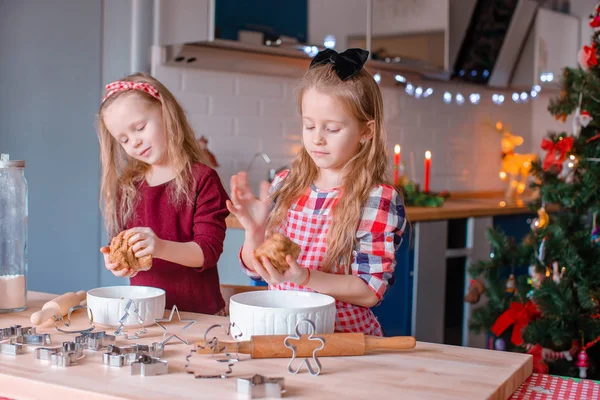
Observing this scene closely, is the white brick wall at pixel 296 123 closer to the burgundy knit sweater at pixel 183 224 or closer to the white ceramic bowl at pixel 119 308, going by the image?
the burgundy knit sweater at pixel 183 224

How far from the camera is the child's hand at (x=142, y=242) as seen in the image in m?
1.31

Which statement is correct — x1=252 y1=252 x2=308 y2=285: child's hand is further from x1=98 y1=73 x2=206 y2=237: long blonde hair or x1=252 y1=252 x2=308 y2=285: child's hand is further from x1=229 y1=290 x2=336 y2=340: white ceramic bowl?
Result: x1=98 y1=73 x2=206 y2=237: long blonde hair

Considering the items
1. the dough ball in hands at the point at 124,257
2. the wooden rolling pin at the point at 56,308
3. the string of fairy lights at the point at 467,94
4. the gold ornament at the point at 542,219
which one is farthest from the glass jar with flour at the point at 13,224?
the string of fairy lights at the point at 467,94

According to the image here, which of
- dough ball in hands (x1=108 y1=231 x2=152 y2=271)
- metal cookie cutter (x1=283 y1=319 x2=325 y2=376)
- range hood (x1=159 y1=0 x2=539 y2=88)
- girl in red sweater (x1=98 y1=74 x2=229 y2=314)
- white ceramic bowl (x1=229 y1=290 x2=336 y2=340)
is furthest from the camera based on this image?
range hood (x1=159 y1=0 x2=539 y2=88)

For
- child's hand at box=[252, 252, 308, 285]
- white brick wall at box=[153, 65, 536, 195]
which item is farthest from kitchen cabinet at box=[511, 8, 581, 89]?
child's hand at box=[252, 252, 308, 285]

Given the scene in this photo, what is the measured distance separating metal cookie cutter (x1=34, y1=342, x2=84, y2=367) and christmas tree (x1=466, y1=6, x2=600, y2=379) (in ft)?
5.38

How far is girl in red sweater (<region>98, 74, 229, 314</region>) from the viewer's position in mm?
1642

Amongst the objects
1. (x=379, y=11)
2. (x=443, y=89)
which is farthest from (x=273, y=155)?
(x=443, y=89)

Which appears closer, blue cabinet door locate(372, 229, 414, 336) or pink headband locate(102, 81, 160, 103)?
pink headband locate(102, 81, 160, 103)

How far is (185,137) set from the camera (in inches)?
69.1

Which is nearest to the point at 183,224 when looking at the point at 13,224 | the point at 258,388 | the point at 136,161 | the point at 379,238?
the point at 136,161

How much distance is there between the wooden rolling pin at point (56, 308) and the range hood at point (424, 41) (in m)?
1.54

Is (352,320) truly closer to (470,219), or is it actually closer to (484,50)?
(470,219)

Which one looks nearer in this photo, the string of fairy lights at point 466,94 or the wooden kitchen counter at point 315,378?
the wooden kitchen counter at point 315,378
